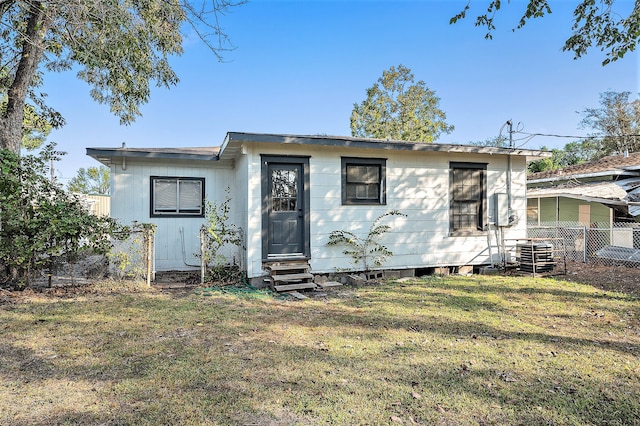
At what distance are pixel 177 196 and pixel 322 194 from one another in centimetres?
381

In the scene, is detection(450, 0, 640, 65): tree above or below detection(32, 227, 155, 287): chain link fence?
above

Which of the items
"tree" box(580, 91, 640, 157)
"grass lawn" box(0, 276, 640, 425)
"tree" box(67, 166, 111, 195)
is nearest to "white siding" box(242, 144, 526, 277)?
"grass lawn" box(0, 276, 640, 425)

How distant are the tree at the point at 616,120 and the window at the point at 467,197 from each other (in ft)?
73.0

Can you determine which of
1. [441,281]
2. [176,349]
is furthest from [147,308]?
[441,281]

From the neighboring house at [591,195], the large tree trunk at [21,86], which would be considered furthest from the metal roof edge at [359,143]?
the neighboring house at [591,195]

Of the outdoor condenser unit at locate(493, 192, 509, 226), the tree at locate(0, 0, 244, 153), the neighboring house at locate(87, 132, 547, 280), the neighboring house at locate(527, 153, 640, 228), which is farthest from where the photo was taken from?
the neighboring house at locate(527, 153, 640, 228)

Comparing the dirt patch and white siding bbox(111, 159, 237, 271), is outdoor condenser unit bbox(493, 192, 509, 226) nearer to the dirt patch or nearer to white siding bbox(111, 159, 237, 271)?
the dirt patch

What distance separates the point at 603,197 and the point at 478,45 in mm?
7222

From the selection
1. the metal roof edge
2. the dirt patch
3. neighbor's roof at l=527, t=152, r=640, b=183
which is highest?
neighbor's roof at l=527, t=152, r=640, b=183

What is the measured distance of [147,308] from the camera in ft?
17.1

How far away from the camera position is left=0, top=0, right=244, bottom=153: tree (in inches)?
220

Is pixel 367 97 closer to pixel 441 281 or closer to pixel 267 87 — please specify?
pixel 267 87

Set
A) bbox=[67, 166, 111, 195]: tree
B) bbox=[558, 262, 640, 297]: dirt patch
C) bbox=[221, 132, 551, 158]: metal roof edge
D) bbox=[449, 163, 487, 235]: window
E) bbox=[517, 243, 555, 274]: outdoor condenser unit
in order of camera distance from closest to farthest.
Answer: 1. bbox=[221, 132, 551, 158]: metal roof edge
2. bbox=[558, 262, 640, 297]: dirt patch
3. bbox=[517, 243, 555, 274]: outdoor condenser unit
4. bbox=[449, 163, 487, 235]: window
5. bbox=[67, 166, 111, 195]: tree

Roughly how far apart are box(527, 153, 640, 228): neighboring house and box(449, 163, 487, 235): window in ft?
18.2
